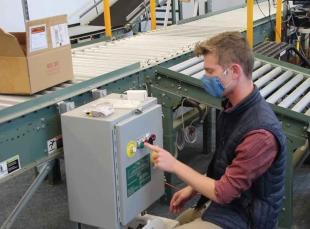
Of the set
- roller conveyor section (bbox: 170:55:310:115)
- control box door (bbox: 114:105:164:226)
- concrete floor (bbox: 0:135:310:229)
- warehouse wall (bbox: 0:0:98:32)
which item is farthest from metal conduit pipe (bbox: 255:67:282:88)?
warehouse wall (bbox: 0:0:98:32)

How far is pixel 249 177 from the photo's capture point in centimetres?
173

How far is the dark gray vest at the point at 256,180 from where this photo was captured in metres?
1.77

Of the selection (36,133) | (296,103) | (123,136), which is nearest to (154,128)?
(123,136)

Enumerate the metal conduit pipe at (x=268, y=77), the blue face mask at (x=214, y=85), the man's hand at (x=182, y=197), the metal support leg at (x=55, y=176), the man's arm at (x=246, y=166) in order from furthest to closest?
the metal support leg at (x=55, y=176) → the metal conduit pipe at (x=268, y=77) → the man's hand at (x=182, y=197) → the blue face mask at (x=214, y=85) → the man's arm at (x=246, y=166)

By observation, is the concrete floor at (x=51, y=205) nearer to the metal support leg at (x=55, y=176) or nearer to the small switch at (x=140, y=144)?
the metal support leg at (x=55, y=176)

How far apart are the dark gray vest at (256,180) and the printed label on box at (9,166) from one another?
0.86m

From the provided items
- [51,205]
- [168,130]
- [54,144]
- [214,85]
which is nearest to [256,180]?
[214,85]

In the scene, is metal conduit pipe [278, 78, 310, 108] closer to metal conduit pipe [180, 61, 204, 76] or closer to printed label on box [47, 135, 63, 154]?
metal conduit pipe [180, 61, 204, 76]

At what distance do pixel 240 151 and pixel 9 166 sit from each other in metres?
0.96

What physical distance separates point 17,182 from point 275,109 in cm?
228

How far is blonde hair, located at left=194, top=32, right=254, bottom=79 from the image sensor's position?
70.5 inches

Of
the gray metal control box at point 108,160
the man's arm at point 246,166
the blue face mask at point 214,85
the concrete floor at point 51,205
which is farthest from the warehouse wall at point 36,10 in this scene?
the man's arm at point 246,166

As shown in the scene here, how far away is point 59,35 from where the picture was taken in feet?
7.48

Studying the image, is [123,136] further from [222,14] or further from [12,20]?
[12,20]
